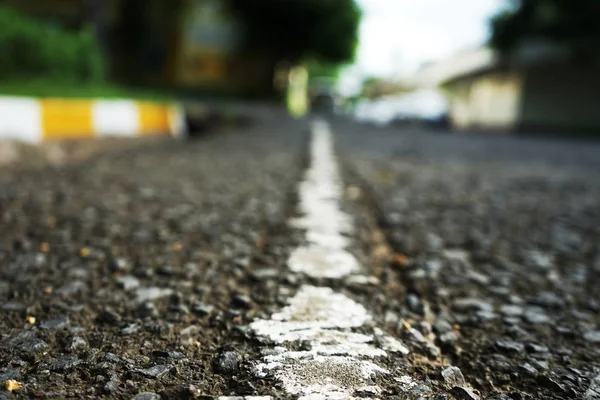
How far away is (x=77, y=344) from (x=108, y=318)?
17 centimetres

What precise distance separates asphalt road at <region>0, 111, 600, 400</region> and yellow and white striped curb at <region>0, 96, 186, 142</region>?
1596mm

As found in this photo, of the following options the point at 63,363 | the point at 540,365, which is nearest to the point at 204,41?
the point at 63,363

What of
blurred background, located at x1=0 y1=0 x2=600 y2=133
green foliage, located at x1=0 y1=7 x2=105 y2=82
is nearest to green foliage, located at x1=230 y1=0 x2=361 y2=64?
blurred background, located at x1=0 y1=0 x2=600 y2=133

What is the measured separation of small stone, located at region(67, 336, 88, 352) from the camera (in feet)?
4.11

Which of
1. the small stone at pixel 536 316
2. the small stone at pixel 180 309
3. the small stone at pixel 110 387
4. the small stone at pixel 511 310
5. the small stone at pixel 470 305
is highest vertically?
the small stone at pixel 110 387

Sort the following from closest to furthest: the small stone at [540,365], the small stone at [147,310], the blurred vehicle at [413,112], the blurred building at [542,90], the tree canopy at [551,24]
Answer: the small stone at [540,365], the small stone at [147,310], the tree canopy at [551,24], the blurred building at [542,90], the blurred vehicle at [413,112]

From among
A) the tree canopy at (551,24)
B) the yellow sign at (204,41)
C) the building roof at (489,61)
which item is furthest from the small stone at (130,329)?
the yellow sign at (204,41)

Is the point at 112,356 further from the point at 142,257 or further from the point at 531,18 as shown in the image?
the point at 531,18

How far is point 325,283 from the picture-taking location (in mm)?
1744

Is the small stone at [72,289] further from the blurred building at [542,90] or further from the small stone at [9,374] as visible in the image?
the blurred building at [542,90]

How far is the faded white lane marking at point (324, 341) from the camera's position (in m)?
1.12

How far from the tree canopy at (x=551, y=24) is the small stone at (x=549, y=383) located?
18191 millimetres

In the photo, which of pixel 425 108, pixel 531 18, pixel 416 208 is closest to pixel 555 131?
pixel 531 18

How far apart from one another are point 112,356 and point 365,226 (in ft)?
5.37
